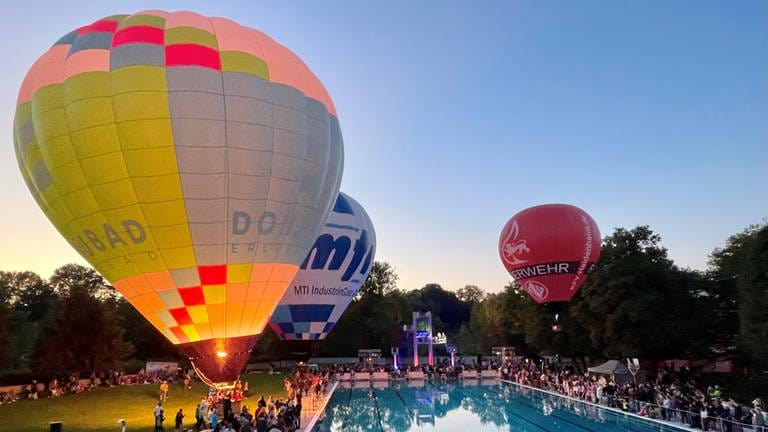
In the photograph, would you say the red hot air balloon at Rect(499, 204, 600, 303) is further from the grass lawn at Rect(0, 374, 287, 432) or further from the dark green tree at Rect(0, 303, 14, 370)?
the dark green tree at Rect(0, 303, 14, 370)

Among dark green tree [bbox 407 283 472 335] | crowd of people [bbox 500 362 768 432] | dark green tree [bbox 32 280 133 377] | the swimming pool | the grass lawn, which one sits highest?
dark green tree [bbox 407 283 472 335]

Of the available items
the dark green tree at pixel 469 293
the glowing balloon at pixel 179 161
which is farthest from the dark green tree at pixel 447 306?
the glowing balloon at pixel 179 161

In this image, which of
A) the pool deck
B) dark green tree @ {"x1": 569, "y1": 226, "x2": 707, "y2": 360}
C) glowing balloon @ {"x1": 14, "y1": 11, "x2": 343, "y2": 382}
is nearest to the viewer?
glowing balloon @ {"x1": 14, "y1": 11, "x2": 343, "y2": 382}

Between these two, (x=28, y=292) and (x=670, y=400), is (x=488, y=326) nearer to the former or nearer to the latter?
(x=670, y=400)

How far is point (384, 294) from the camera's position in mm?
63344

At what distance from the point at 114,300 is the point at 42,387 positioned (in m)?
39.1

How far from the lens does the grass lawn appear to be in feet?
55.1

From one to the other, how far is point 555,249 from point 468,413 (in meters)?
9.17

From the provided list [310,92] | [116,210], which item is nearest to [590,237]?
[310,92]

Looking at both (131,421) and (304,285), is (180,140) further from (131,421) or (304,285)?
(304,285)

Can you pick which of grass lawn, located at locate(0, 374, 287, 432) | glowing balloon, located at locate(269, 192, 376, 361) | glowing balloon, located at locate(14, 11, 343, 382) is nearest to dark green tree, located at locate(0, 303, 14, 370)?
grass lawn, located at locate(0, 374, 287, 432)

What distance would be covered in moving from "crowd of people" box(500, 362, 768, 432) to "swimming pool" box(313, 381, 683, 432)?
0.44 meters

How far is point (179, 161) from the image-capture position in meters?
12.0

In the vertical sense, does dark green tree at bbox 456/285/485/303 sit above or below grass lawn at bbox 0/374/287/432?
above
